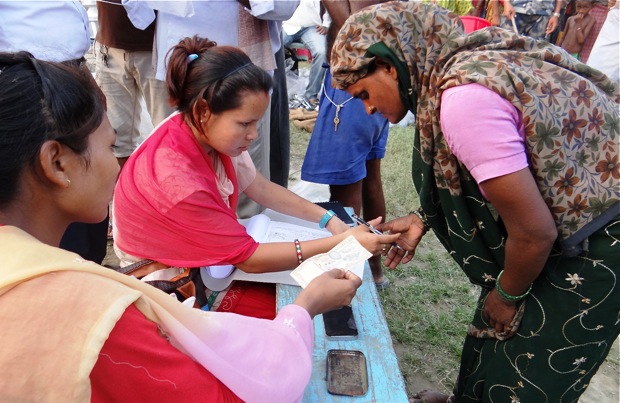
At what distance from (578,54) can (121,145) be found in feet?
23.6

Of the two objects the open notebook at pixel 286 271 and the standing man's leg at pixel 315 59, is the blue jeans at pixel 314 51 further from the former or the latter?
the open notebook at pixel 286 271

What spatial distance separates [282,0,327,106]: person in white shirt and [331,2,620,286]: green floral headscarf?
5.48 m

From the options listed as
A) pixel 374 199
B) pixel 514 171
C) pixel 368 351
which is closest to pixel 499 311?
pixel 368 351

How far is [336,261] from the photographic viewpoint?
5.44ft

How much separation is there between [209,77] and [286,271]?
0.76m

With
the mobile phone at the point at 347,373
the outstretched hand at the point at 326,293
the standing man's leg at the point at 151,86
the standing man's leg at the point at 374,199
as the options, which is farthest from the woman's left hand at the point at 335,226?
the standing man's leg at the point at 151,86

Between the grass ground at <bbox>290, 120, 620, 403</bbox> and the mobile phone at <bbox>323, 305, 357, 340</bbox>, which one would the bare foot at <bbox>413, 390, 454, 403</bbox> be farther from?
the mobile phone at <bbox>323, 305, 357, 340</bbox>

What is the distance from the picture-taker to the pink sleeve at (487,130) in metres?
1.15

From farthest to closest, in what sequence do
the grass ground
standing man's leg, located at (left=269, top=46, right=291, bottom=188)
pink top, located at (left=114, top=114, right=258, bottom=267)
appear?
1. standing man's leg, located at (left=269, top=46, right=291, bottom=188)
2. the grass ground
3. pink top, located at (left=114, top=114, right=258, bottom=267)

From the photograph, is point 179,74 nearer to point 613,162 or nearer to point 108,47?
point 613,162

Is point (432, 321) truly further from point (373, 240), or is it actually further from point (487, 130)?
point (487, 130)

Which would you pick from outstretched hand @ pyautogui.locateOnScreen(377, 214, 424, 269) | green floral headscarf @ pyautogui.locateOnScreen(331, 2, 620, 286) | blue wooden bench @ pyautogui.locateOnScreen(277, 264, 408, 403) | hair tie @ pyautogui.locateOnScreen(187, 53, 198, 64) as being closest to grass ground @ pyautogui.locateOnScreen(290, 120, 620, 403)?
outstretched hand @ pyautogui.locateOnScreen(377, 214, 424, 269)

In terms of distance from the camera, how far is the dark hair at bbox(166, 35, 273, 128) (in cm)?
165

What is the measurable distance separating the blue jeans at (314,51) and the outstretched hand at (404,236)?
5188 mm
